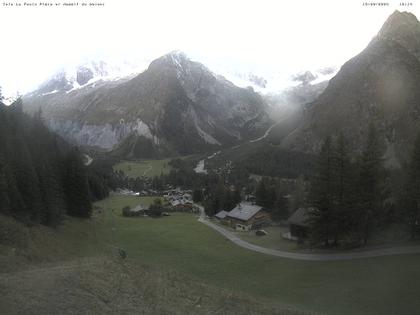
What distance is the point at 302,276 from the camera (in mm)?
40875

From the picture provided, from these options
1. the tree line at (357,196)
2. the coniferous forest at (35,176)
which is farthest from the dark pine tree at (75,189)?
the tree line at (357,196)

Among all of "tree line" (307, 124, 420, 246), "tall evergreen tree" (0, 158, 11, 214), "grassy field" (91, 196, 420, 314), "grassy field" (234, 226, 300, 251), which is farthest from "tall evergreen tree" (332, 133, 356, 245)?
"tall evergreen tree" (0, 158, 11, 214)

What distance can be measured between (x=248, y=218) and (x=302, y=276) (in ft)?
171

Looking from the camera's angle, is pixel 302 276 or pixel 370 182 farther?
pixel 370 182

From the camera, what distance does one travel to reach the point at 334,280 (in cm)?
3762

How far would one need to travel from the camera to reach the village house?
92.8m

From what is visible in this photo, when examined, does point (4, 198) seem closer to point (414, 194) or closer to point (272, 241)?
point (272, 241)

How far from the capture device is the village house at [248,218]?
92.8 meters

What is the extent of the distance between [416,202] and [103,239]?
4392cm

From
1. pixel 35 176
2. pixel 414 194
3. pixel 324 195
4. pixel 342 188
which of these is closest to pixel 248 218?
pixel 324 195

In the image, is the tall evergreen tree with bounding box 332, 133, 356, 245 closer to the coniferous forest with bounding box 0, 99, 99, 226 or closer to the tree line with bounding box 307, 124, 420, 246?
the tree line with bounding box 307, 124, 420, 246

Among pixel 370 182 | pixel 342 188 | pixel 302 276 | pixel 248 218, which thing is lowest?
pixel 248 218

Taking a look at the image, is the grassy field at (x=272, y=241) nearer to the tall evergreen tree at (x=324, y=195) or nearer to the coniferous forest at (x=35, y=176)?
the tall evergreen tree at (x=324, y=195)

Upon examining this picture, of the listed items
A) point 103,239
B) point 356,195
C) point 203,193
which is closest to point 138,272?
point 356,195
